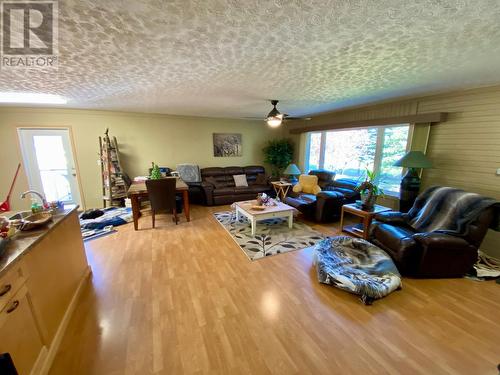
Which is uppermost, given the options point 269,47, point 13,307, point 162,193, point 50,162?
point 269,47

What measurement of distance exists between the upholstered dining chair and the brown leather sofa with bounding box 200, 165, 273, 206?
1431mm

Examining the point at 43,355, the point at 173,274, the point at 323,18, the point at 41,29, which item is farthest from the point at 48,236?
the point at 323,18

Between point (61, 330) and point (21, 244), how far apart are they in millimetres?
824

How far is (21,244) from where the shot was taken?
1.34 m

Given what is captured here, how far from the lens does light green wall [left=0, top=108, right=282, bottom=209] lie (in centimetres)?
411

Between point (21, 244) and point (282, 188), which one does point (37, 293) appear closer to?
point (21, 244)

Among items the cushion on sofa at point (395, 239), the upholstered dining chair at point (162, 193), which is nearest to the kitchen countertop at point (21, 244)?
the upholstered dining chair at point (162, 193)

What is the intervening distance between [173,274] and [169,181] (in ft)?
5.72

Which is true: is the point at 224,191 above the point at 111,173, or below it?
below

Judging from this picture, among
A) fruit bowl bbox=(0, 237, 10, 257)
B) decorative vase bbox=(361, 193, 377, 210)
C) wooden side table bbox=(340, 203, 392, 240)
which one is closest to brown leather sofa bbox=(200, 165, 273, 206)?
wooden side table bbox=(340, 203, 392, 240)

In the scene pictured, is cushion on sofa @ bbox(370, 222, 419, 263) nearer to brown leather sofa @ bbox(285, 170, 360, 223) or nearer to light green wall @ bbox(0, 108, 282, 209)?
brown leather sofa @ bbox(285, 170, 360, 223)

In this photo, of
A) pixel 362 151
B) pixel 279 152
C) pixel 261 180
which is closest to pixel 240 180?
pixel 261 180

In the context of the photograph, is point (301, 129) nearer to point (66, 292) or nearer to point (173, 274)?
point (173, 274)

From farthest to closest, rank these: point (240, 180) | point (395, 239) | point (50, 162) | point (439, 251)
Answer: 1. point (240, 180)
2. point (50, 162)
3. point (395, 239)
4. point (439, 251)
